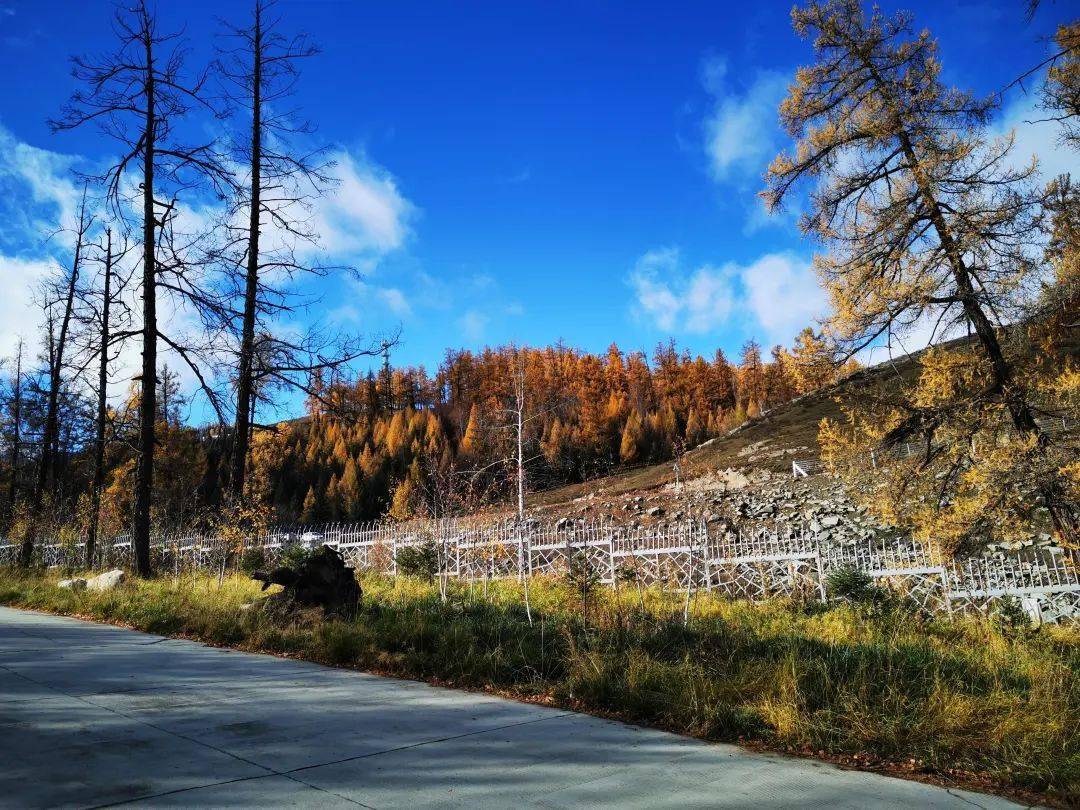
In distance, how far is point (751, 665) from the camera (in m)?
5.91

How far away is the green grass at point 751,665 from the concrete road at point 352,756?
43cm

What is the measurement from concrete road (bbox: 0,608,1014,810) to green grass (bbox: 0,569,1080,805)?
429 mm

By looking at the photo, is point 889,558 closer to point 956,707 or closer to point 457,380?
point 956,707

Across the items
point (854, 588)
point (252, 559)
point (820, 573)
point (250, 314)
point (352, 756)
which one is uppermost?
point (250, 314)

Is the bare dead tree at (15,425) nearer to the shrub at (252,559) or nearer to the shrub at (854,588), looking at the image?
the shrub at (252,559)

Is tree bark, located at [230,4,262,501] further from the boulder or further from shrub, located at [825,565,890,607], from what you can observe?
shrub, located at [825,565,890,607]

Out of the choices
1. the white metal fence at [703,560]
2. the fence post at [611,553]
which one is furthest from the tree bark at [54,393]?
the fence post at [611,553]

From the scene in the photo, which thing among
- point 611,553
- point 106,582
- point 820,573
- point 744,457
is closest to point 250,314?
point 106,582

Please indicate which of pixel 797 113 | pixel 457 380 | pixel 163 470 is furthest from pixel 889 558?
pixel 457 380

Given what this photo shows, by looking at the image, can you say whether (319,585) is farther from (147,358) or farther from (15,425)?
(15,425)

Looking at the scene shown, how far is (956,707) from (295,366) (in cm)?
1338

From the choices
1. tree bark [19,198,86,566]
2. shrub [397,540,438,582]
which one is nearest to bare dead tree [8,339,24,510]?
tree bark [19,198,86,566]

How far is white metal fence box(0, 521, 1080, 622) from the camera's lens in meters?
11.2

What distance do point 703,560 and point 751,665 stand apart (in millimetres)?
7276
